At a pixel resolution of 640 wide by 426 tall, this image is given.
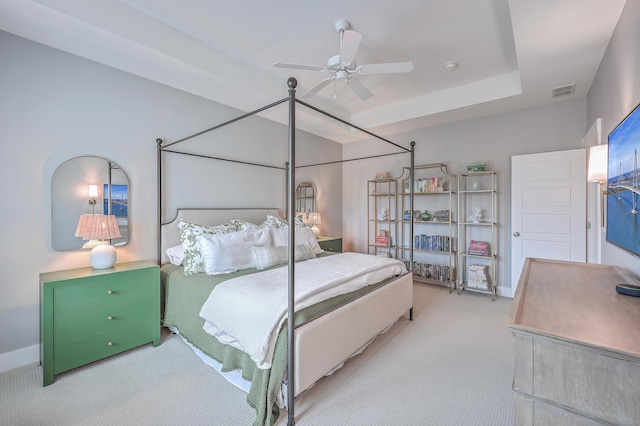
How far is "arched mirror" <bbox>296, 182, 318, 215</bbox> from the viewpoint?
494cm

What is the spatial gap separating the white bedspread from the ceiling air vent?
3.01 metres

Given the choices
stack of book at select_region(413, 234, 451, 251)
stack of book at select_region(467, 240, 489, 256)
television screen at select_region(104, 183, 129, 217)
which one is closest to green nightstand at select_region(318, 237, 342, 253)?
stack of book at select_region(413, 234, 451, 251)

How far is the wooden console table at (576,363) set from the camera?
854mm

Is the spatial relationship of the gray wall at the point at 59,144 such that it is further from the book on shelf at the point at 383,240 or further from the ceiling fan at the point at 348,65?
the book on shelf at the point at 383,240

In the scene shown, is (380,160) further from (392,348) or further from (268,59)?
(392,348)

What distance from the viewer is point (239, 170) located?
385 centimetres

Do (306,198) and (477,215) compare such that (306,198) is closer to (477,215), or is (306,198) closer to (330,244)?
(330,244)

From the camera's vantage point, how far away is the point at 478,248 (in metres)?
4.13

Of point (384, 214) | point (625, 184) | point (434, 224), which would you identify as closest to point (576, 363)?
point (625, 184)

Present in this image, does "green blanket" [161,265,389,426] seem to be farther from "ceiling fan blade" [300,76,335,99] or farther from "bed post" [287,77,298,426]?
"ceiling fan blade" [300,76,335,99]

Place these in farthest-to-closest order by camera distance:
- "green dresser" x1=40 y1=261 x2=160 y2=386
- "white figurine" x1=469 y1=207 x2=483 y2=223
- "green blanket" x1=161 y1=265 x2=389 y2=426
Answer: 1. "white figurine" x1=469 y1=207 x2=483 y2=223
2. "green dresser" x1=40 y1=261 x2=160 y2=386
3. "green blanket" x1=161 y1=265 x2=389 y2=426

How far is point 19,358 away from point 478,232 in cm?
534

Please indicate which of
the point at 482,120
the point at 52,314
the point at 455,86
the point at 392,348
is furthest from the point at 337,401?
the point at 482,120

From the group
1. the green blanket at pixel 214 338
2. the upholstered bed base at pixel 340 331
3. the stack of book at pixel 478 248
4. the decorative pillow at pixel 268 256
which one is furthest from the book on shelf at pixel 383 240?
the decorative pillow at pixel 268 256
